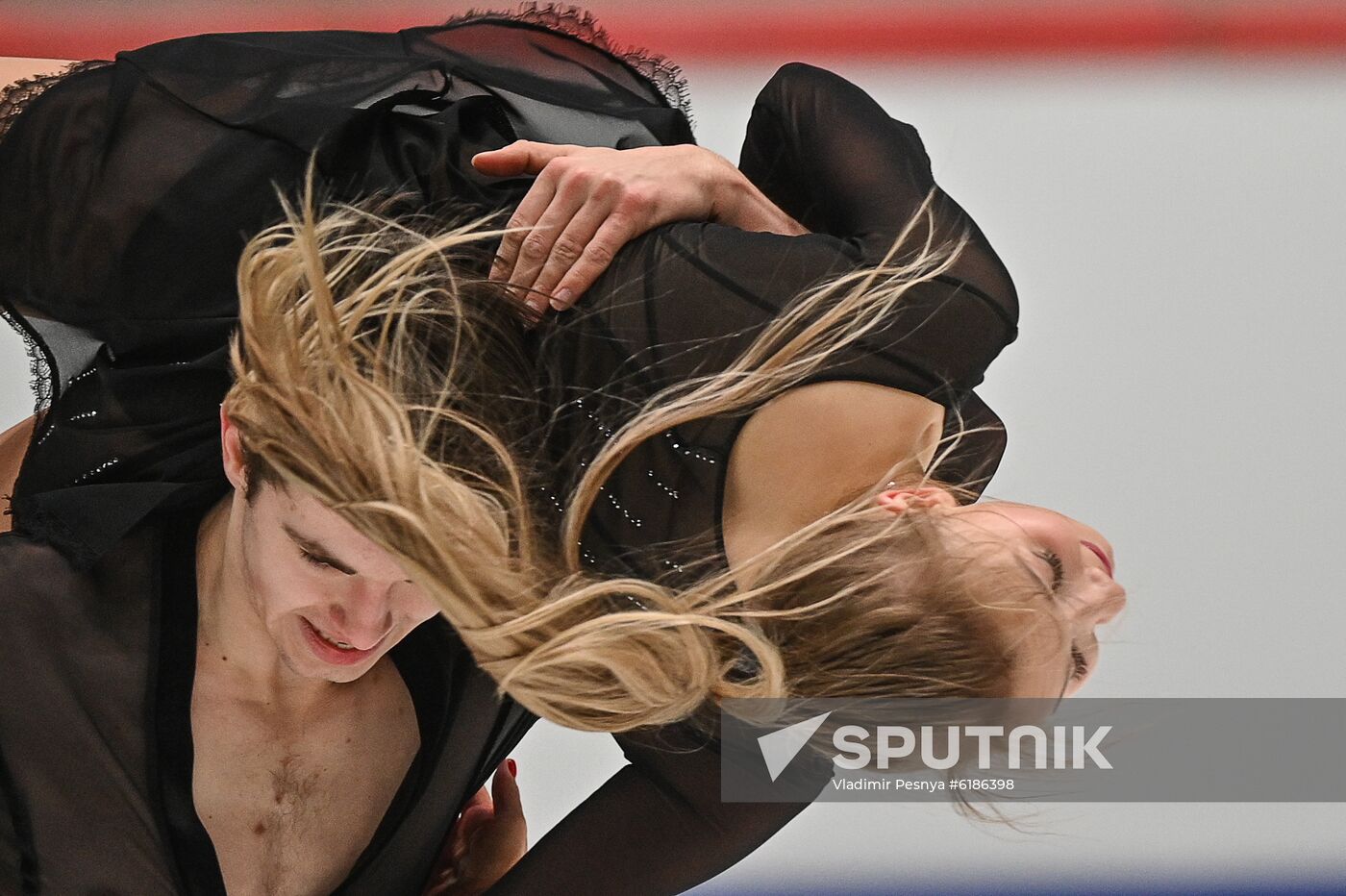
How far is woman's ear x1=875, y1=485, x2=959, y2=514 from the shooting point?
1.03 m

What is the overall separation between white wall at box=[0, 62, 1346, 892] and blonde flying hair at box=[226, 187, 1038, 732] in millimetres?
706

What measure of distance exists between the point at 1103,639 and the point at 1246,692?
640mm

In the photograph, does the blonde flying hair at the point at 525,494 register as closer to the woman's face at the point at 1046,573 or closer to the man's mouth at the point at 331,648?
the woman's face at the point at 1046,573

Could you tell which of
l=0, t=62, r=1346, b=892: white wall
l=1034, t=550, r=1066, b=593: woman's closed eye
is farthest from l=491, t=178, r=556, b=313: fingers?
l=0, t=62, r=1346, b=892: white wall

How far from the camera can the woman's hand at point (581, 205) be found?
1.01 metres

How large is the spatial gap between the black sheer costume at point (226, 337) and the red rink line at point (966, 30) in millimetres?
764

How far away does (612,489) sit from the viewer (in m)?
1.08

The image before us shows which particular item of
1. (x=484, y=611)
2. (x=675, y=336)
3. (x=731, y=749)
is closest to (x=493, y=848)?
(x=731, y=749)

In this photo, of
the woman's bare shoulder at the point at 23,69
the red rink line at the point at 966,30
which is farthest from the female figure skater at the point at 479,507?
the red rink line at the point at 966,30

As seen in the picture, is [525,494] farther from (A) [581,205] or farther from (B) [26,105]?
(B) [26,105]

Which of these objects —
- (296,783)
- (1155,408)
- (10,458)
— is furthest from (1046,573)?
(10,458)

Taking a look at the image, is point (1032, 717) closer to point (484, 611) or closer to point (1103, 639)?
point (1103, 639)

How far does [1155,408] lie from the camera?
182 cm

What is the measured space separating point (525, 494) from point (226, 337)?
0.28 meters
